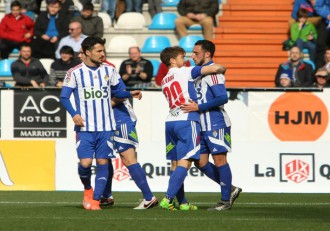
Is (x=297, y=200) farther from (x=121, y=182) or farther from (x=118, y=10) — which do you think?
(x=118, y=10)

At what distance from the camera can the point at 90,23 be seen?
21234 mm

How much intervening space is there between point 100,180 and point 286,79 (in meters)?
7.31

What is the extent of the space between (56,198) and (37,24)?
721cm

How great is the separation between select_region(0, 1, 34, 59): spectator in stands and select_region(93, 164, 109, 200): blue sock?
9.55m

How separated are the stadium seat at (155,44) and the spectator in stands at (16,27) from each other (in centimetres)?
222

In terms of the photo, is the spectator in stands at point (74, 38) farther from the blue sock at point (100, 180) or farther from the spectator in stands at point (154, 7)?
the blue sock at point (100, 180)

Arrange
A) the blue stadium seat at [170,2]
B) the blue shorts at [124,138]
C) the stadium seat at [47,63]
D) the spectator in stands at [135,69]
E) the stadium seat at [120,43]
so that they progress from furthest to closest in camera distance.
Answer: the blue stadium seat at [170,2]
the stadium seat at [120,43]
the stadium seat at [47,63]
the spectator in stands at [135,69]
the blue shorts at [124,138]

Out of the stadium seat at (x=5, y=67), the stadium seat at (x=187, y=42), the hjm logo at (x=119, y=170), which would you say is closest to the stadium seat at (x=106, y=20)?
the stadium seat at (x=187, y=42)

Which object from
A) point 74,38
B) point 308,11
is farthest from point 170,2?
point 308,11

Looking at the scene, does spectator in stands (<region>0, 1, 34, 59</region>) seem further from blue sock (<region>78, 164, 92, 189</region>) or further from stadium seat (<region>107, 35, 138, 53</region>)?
blue sock (<region>78, 164, 92, 189</region>)

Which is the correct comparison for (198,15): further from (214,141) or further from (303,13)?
(214,141)

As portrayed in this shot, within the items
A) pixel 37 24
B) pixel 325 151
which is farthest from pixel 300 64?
pixel 37 24

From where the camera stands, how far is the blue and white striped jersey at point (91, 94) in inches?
489

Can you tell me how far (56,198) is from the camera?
50.2ft
